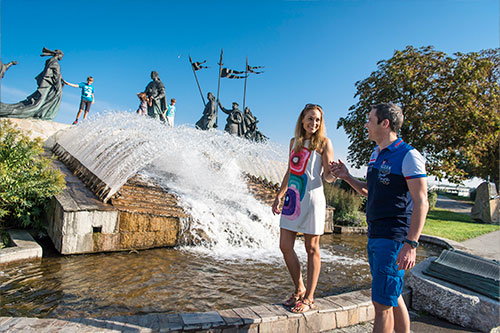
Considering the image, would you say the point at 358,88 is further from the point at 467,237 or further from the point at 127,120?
the point at 127,120

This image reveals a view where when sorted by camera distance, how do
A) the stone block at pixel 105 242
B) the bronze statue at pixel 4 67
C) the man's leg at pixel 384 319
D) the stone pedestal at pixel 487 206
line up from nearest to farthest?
the man's leg at pixel 384 319, the stone block at pixel 105 242, the bronze statue at pixel 4 67, the stone pedestal at pixel 487 206

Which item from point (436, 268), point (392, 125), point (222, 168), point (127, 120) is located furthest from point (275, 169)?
point (392, 125)

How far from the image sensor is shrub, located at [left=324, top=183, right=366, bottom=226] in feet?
31.5

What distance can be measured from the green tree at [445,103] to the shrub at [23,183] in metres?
12.6

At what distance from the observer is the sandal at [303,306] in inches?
100

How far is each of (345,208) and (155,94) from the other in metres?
12.8

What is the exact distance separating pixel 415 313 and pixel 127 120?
751 cm

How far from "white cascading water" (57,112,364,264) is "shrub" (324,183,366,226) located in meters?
3.00

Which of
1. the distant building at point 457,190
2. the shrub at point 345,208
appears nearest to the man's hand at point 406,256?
the shrub at point 345,208

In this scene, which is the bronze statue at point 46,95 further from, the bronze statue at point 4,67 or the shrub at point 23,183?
the shrub at point 23,183

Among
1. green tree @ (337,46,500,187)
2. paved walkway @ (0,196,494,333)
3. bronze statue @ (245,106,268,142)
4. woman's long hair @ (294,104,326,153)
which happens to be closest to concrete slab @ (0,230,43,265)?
paved walkway @ (0,196,494,333)

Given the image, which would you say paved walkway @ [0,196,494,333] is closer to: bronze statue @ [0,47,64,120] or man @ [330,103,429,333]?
man @ [330,103,429,333]

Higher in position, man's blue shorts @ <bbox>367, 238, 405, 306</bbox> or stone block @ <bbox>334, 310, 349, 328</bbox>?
man's blue shorts @ <bbox>367, 238, 405, 306</bbox>

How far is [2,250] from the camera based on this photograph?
393 centimetres
